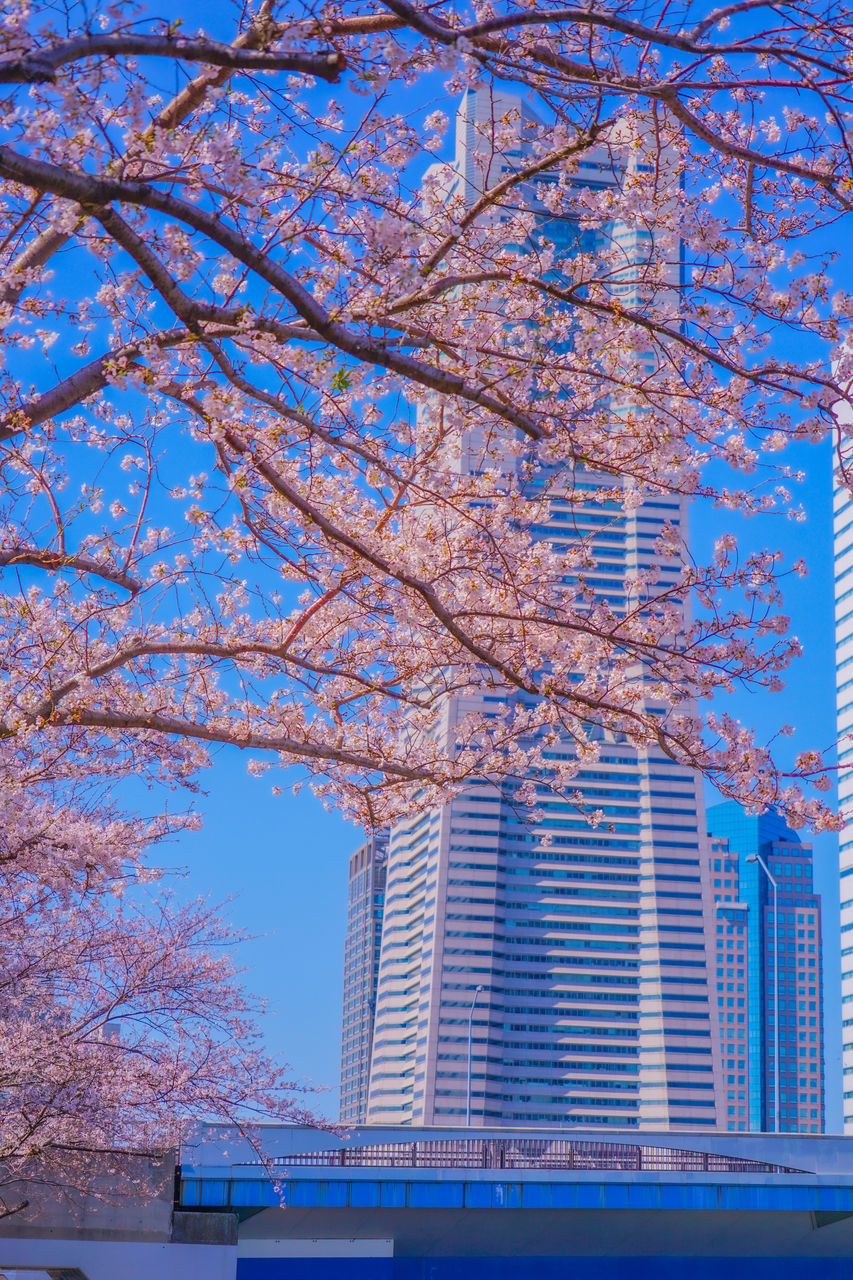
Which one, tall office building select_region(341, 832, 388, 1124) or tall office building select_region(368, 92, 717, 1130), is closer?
tall office building select_region(368, 92, 717, 1130)

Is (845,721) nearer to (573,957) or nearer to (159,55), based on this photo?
(573,957)

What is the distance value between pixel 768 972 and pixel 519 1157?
139m

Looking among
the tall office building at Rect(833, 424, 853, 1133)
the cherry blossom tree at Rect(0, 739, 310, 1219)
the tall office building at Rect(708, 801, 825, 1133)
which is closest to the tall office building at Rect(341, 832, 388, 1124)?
the tall office building at Rect(708, 801, 825, 1133)

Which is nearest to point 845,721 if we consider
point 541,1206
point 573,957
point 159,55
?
point 573,957

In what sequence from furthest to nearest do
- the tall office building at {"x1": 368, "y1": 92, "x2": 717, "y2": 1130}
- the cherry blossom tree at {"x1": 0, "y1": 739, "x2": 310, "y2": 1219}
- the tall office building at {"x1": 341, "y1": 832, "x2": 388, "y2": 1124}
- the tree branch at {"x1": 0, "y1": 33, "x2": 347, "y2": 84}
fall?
the tall office building at {"x1": 341, "y1": 832, "x2": 388, "y2": 1124} → the tall office building at {"x1": 368, "y1": 92, "x2": 717, "y2": 1130} → the cherry blossom tree at {"x1": 0, "y1": 739, "x2": 310, "y2": 1219} → the tree branch at {"x1": 0, "y1": 33, "x2": 347, "y2": 84}

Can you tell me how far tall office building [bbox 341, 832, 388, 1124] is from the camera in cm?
14550

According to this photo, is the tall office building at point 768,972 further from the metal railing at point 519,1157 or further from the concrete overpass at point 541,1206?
the metal railing at point 519,1157

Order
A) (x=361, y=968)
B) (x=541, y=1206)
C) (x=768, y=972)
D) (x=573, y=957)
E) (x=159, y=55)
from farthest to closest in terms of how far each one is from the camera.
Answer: (x=361, y=968), (x=768, y=972), (x=573, y=957), (x=541, y=1206), (x=159, y=55)

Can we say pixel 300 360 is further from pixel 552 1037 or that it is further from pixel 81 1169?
pixel 552 1037

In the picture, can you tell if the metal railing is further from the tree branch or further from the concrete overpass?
the tree branch

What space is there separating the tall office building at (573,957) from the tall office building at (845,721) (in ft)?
56.9

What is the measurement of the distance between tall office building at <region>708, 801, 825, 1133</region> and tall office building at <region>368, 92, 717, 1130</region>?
49.3 meters

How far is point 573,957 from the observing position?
103312 millimetres

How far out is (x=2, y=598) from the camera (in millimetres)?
6867
